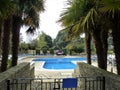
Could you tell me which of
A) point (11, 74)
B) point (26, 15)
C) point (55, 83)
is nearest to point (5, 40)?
point (26, 15)

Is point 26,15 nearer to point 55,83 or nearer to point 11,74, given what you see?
point 55,83

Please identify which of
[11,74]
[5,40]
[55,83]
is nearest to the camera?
[11,74]

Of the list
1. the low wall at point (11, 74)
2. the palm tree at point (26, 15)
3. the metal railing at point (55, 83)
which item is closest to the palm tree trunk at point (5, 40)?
the palm tree at point (26, 15)

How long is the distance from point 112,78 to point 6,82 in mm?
2451

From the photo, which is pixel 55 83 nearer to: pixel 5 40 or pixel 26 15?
pixel 5 40

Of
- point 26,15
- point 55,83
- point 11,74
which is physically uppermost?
point 26,15

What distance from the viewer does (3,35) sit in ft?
35.0

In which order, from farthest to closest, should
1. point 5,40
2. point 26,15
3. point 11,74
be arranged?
point 26,15, point 5,40, point 11,74

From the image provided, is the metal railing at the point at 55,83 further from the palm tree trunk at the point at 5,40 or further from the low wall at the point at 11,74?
the palm tree trunk at the point at 5,40

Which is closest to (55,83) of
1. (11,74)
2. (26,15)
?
(11,74)

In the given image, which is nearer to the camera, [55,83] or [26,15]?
[55,83]

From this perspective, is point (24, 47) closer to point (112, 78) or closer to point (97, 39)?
point (97, 39)

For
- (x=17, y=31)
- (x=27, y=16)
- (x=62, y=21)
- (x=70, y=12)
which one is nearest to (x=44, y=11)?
(x=27, y=16)

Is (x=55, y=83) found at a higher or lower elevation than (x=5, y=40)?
lower
